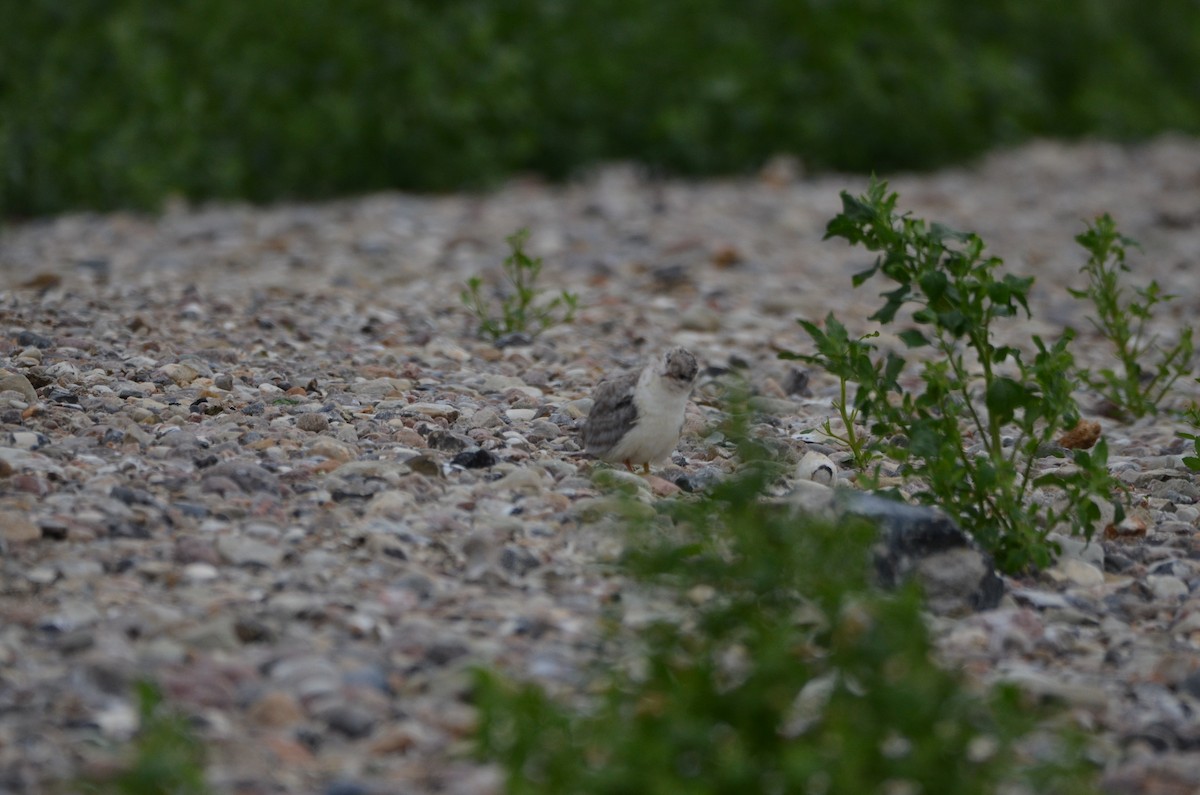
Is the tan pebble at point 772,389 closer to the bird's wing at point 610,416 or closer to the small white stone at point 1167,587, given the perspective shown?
the bird's wing at point 610,416

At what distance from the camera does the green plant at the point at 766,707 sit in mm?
2475

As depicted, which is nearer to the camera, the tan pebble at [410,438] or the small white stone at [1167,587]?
the small white stone at [1167,587]

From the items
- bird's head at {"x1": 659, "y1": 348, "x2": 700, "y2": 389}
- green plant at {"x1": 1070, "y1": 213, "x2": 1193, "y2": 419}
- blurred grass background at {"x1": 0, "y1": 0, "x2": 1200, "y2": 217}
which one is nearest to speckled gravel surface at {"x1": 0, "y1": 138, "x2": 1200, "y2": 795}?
green plant at {"x1": 1070, "y1": 213, "x2": 1193, "y2": 419}

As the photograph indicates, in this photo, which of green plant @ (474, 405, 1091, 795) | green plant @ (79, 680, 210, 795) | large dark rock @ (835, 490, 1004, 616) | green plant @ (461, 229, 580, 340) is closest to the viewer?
green plant @ (79, 680, 210, 795)

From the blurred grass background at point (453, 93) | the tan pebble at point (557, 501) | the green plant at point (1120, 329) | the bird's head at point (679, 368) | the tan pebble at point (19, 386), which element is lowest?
the tan pebble at point (557, 501)

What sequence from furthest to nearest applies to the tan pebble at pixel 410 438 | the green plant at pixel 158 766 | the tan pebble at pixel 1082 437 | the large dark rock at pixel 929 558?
1. the tan pebble at pixel 1082 437
2. the tan pebble at pixel 410 438
3. the large dark rock at pixel 929 558
4. the green plant at pixel 158 766

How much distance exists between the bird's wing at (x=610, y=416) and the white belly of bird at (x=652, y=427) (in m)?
0.02

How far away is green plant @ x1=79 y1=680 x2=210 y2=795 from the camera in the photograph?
2.37 m

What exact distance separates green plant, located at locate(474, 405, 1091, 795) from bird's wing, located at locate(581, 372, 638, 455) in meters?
1.41

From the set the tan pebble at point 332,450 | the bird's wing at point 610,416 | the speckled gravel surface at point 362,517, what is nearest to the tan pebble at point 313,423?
the speckled gravel surface at point 362,517

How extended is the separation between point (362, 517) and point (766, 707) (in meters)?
1.47

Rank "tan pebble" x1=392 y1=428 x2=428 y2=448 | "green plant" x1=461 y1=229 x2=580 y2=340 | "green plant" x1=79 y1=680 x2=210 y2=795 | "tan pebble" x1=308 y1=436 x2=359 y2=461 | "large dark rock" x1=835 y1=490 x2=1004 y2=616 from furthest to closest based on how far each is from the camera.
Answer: "green plant" x1=461 y1=229 x2=580 y2=340
"tan pebble" x1=392 y1=428 x2=428 y2=448
"tan pebble" x1=308 y1=436 x2=359 y2=461
"large dark rock" x1=835 y1=490 x2=1004 y2=616
"green plant" x1=79 y1=680 x2=210 y2=795

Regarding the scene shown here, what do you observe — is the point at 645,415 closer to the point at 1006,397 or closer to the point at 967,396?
the point at 967,396

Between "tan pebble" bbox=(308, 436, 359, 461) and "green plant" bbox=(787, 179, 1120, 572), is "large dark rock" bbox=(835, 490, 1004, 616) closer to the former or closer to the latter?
"green plant" bbox=(787, 179, 1120, 572)
